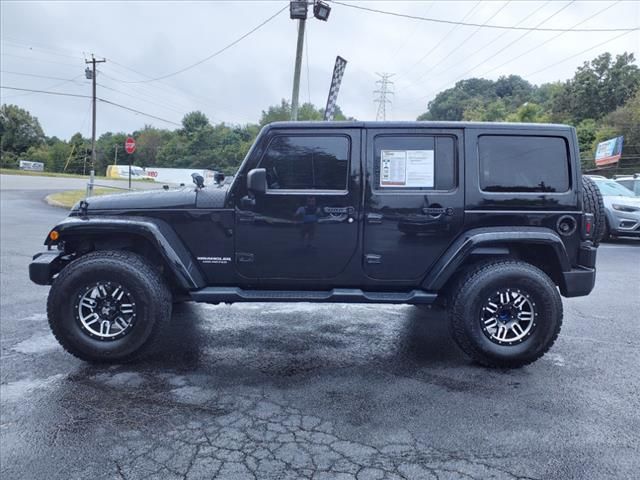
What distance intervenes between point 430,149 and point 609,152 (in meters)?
30.0

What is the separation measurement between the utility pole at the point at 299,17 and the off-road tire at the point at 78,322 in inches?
560

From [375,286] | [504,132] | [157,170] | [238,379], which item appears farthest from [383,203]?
[157,170]

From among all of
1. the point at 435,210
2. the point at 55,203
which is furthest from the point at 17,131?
the point at 435,210

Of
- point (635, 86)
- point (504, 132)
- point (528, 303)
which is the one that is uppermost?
point (635, 86)

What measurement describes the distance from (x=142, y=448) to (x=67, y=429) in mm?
574

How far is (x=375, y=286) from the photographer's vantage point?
4.23m

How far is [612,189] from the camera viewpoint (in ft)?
40.3

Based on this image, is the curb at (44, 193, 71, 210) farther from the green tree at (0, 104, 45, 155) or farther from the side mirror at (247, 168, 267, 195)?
the green tree at (0, 104, 45, 155)

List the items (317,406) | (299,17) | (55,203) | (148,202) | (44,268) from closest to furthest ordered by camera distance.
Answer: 1. (317,406)
2. (44,268)
3. (148,202)
4. (299,17)
5. (55,203)

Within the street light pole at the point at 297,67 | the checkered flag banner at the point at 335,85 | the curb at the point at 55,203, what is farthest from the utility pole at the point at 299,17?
the curb at the point at 55,203

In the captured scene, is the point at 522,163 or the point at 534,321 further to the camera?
the point at 522,163

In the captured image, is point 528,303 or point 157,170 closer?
point 528,303

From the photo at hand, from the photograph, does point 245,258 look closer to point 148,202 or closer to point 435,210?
point 148,202

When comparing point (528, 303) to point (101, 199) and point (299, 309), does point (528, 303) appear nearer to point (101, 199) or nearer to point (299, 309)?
point (299, 309)
